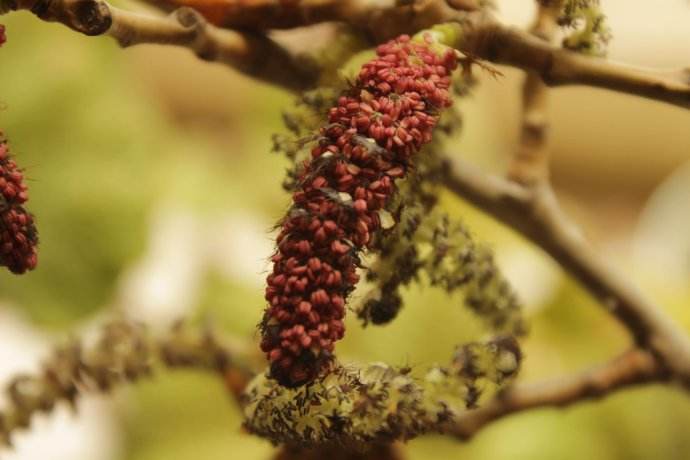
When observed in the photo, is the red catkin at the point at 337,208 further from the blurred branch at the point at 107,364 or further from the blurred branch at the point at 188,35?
the blurred branch at the point at 107,364

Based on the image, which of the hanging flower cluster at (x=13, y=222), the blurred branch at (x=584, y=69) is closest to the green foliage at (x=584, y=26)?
the blurred branch at (x=584, y=69)

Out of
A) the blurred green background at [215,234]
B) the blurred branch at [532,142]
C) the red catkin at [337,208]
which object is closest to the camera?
the red catkin at [337,208]

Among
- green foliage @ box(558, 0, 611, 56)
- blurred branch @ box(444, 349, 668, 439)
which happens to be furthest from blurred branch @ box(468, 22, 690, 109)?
blurred branch @ box(444, 349, 668, 439)

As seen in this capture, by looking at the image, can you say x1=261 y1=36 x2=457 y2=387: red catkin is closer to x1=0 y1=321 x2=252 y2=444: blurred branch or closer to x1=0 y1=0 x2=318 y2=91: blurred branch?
x1=0 y1=0 x2=318 y2=91: blurred branch

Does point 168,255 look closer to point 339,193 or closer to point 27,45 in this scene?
point 27,45

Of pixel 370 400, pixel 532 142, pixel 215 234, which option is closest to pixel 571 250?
pixel 532 142

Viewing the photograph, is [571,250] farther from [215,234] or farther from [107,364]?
[215,234]
